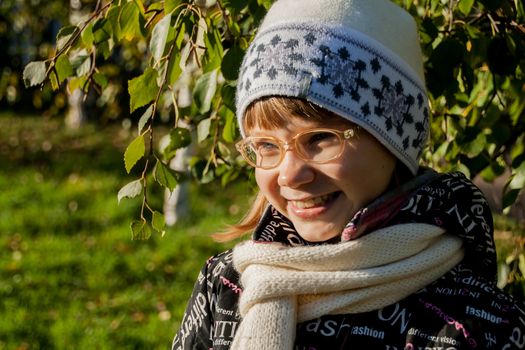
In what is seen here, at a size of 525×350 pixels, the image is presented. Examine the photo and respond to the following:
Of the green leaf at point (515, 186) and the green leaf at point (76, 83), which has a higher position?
the green leaf at point (76, 83)

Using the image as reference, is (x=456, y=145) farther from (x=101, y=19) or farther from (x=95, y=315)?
(x=95, y=315)

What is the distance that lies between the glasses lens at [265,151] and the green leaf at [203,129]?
0.54m

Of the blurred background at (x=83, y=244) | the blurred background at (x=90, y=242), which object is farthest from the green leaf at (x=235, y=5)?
the blurred background at (x=83, y=244)

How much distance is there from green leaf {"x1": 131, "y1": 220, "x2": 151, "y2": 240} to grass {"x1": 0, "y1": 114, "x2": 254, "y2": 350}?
7.32ft

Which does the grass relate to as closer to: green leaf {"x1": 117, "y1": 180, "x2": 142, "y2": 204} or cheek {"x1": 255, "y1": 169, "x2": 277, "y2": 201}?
green leaf {"x1": 117, "y1": 180, "x2": 142, "y2": 204}

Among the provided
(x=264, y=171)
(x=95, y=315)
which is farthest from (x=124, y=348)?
(x=264, y=171)

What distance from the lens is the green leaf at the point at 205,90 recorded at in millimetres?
2121

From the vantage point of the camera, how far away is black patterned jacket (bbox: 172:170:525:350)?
1680mm

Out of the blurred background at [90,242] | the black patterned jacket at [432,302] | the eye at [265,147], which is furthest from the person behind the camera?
the blurred background at [90,242]

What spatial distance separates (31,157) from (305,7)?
6.67 metres

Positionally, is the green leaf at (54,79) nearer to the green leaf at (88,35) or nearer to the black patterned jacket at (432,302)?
the green leaf at (88,35)

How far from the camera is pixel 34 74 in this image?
6.87 ft

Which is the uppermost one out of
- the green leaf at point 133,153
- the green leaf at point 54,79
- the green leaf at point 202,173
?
the green leaf at point 54,79

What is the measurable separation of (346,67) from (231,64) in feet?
1.32
